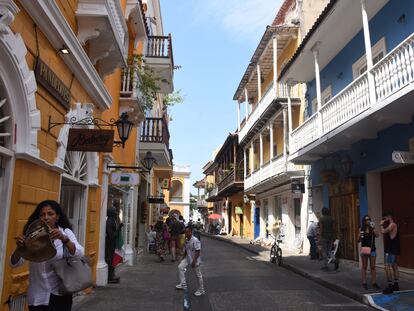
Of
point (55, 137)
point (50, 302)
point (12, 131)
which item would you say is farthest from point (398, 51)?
point (50, 302)

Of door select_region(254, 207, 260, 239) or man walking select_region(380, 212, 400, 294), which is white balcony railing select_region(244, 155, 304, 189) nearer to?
door select_region(254, 207, 260, 239)

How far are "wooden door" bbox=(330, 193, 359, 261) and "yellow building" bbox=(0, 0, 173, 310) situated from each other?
7.64 metres

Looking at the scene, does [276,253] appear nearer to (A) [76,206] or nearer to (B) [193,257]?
(B) [193,257]

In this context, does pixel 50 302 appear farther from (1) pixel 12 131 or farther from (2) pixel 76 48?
(2) pixel 76 48

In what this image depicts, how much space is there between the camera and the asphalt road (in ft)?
27.5

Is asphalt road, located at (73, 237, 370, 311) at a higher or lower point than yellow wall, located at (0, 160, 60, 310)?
lower

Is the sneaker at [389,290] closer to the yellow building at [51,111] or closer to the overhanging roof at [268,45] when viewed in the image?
the yellow building at [51,111]

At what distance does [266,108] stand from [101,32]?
15.2 metres

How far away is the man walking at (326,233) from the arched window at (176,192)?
49.0 metres

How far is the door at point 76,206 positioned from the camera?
8.83 metres

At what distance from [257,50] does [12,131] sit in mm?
18999

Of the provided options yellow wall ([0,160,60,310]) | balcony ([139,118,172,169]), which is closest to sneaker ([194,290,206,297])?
yellow wall ([0,160,60,310])

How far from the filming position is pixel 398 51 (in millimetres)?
9406

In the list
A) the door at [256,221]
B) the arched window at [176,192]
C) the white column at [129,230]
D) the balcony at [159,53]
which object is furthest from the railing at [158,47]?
the arched window at [176,192]
